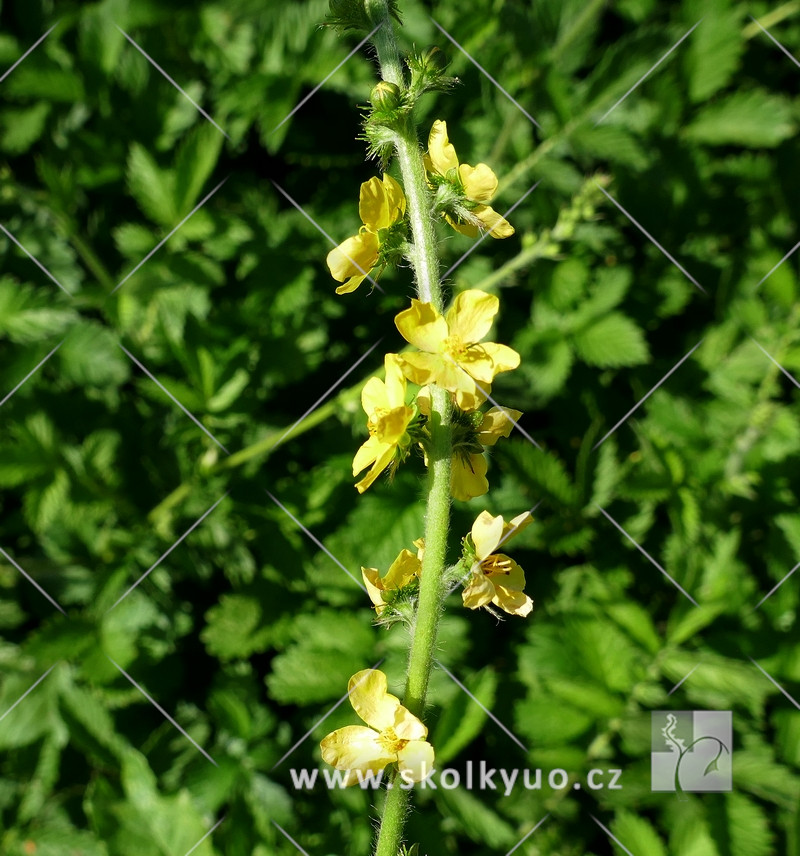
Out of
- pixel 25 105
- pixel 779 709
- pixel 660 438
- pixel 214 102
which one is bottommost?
pixel 779 709

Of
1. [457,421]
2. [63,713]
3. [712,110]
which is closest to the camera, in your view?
[457,421]

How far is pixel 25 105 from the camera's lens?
3070mm

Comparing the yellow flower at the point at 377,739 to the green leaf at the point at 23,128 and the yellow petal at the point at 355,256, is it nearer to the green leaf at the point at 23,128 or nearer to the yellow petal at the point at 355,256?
the yellow petal at the point at 355,256

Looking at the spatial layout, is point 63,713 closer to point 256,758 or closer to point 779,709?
point 256,758

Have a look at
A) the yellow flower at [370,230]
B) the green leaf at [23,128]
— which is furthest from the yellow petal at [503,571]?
the green leaf at [23,128]

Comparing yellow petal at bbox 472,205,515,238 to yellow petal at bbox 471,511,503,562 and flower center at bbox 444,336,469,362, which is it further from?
yellow petal at bbox 471,511,503,562

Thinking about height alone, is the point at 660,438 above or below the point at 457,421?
below

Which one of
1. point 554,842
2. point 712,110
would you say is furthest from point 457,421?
point 712,110

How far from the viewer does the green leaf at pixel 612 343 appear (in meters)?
2.67

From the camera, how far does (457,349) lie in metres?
1.32

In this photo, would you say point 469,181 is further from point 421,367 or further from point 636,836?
point 636,836

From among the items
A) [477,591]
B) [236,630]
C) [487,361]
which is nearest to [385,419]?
[487,361]

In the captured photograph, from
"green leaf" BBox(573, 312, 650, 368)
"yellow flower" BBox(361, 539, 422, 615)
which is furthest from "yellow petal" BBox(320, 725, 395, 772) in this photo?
"green leaf" BBox(573, 312, 650, 368)

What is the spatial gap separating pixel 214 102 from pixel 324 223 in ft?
1.84
